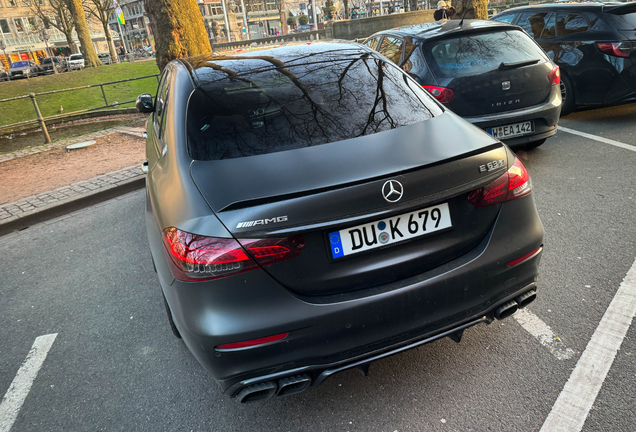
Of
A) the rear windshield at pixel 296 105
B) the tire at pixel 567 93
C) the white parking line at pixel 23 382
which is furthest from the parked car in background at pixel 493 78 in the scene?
the white parking line at pixel 23 382

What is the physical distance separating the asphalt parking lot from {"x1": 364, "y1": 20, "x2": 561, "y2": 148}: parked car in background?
42.9 inches

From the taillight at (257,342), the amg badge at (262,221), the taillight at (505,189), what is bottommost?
the taillight at (257,342)

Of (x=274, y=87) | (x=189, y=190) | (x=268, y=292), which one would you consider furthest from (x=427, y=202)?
(x=274, y=87)

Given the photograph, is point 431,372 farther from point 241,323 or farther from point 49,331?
point 49,331

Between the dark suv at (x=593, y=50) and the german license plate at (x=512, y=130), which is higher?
the dark suv at (x=593, y=50)

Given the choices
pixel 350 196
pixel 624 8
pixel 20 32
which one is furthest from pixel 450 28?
pixel 20 32

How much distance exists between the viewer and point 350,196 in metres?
1.83

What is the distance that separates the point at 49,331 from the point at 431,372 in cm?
268

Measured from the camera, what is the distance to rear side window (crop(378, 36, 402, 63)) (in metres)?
5.82

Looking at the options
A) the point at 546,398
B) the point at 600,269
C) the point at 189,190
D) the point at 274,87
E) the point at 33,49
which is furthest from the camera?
the point at 33,49

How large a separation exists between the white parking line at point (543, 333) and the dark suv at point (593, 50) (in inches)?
202

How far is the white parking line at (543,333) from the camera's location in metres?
2.47

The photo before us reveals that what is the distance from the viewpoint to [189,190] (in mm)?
2025

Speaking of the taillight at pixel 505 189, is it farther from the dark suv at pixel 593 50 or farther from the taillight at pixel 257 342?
the dark suv at pixel 593 50
